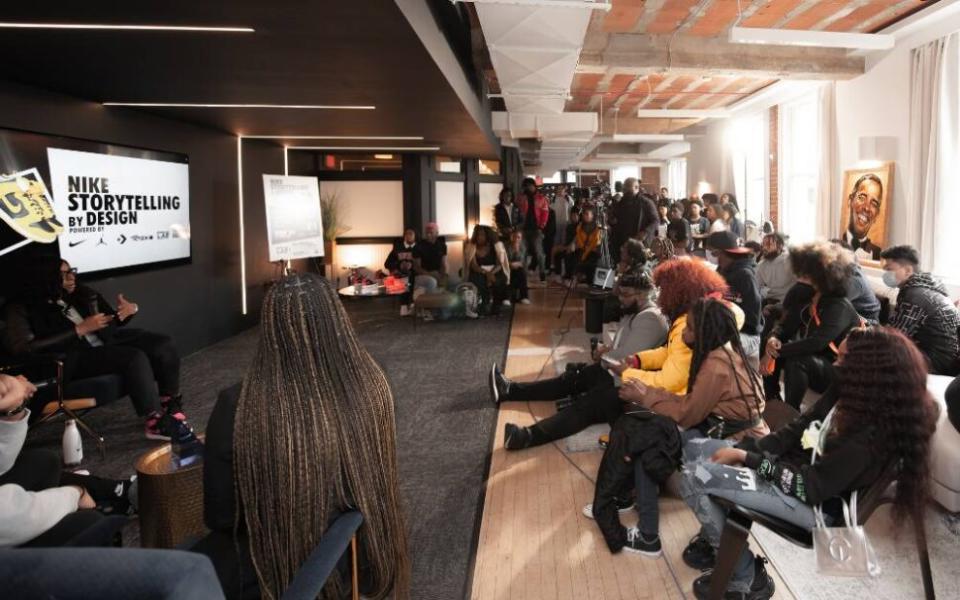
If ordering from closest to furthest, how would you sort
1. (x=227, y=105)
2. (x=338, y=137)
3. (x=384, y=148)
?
(x=227, y=105)
(x=338, y=137)
(x=384, y=148)

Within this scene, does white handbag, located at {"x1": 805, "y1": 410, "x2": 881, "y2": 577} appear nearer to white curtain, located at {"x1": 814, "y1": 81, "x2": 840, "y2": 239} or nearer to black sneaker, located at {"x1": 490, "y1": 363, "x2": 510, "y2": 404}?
black sneaker, located at {"x1": 490, "y1": 363, "x2": 510, "y2": 404}

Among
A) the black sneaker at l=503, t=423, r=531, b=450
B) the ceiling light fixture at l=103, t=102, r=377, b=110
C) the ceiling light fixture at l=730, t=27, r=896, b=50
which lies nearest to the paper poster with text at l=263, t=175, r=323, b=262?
the ceiling light fixture at l=103, t=102, r=377, b=110

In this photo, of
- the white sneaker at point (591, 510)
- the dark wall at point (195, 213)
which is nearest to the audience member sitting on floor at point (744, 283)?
the white sneaker at point (591, 510)

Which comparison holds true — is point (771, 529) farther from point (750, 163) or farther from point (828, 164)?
point (750, 163)

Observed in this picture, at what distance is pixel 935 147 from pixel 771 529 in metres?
5.57

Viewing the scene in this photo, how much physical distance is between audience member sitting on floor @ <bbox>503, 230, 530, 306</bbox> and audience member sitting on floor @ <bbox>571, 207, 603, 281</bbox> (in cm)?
91

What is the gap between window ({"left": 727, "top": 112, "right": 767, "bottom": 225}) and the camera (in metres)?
11.0

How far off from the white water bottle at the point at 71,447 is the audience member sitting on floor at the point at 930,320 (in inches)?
185

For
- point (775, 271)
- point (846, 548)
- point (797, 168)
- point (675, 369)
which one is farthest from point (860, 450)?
point (797, 168)

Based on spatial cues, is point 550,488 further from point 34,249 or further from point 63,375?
point 34,249

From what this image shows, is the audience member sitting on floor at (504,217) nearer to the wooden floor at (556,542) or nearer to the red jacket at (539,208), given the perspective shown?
the red jacket at (539,208)

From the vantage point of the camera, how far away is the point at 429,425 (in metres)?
4.27

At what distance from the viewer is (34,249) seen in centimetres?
438

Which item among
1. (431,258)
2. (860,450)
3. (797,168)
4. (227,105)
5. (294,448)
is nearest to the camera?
(294,448)
